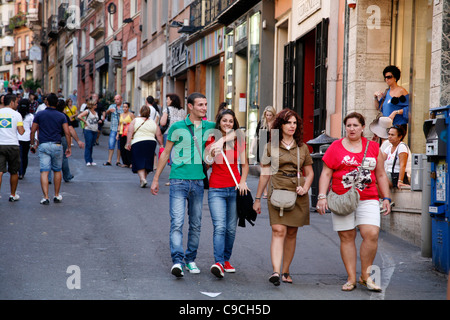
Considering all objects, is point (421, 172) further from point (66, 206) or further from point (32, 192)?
point (32, 192)

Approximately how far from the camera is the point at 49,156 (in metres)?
12.4

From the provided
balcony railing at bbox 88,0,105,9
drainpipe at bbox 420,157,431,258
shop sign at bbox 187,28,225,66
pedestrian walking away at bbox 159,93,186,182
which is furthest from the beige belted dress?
balcony railing at bbox 88,0,105,9

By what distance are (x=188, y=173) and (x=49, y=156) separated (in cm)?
539

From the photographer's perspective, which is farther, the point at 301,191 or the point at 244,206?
the point at 244,206

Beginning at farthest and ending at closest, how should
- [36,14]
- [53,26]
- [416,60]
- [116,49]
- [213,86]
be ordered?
[36,14] → [53,26] → [116,49] → [213,86] → [416,60]

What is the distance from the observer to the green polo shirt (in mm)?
7602

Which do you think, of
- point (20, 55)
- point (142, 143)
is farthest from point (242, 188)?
point (20, 55)

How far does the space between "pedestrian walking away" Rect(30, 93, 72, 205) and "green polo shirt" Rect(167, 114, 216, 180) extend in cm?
513

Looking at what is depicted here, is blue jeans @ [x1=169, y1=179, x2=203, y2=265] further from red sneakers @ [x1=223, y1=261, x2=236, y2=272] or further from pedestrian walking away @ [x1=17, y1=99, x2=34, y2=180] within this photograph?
pedestrian walking away @ [x1=17, y1=99, x2=34, y2=180]

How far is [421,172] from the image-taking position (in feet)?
29.6

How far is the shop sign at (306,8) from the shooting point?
1615 centimetres

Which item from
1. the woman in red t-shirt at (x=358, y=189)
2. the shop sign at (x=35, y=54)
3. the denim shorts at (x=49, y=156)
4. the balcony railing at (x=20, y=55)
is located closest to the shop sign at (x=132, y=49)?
the denim shorts at (x=49, y=156)

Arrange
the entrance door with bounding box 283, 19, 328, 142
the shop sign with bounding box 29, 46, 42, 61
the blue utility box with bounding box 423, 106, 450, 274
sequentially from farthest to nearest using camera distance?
the shop sign with bounding box 29, 46, 42, 61 < the entrance door with bounding box 283, 19, 328, 142 < the blue utility box with bounding box 423, 106, 450, 274

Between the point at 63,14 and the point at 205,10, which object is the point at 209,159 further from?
the point at 63,14
